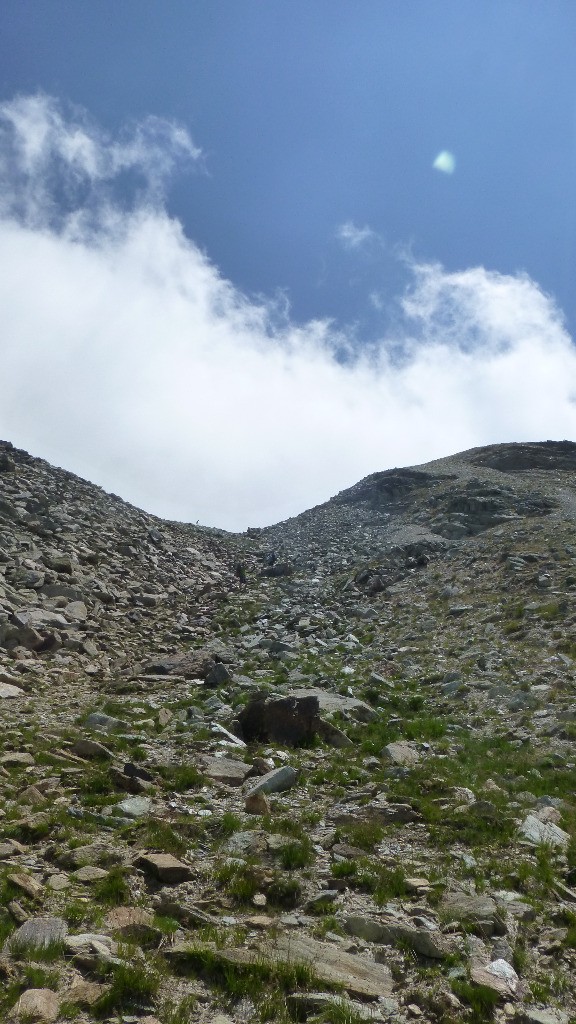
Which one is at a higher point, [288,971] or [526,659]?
[526,659]

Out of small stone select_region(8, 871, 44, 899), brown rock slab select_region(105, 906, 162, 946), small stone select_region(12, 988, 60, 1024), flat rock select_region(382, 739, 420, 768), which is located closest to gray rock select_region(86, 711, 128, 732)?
flat rock select_region(382, 739, 420, 768)

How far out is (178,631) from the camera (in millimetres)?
23641

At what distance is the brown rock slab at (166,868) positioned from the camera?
23.8 ft

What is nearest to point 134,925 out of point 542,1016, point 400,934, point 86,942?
point 86,942

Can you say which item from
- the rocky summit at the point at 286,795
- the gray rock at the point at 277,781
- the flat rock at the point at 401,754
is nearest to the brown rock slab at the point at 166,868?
the rocky summit at the point at 286,795

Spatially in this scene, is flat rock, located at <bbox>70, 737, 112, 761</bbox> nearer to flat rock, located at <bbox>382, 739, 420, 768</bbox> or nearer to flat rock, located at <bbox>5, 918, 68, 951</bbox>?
flat rock, located at <bbox>5, 918, 68, 951</bbox>

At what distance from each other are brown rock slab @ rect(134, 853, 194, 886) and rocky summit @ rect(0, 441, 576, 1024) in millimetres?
25

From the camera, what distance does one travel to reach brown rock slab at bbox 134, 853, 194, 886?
7.24 m

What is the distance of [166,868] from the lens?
7254 millimetres

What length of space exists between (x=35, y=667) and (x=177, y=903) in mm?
11304

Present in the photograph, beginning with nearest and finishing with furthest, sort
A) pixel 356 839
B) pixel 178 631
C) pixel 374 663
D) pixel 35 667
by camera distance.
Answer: pixel 356 839
pixel 35 667
pixel 374 663
pixel 178 631

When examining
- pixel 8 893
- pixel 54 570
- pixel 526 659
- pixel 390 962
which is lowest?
pixel 390 962

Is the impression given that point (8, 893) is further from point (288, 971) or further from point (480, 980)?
point (480, 980)

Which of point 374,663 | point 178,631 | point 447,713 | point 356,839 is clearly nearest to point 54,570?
point 178,631
